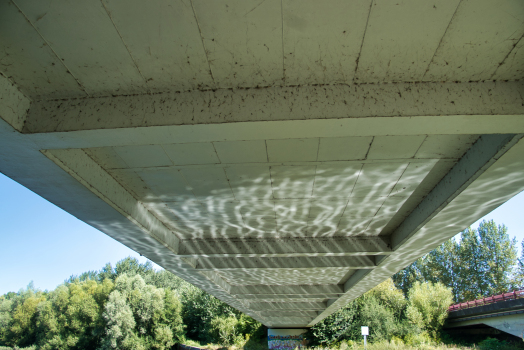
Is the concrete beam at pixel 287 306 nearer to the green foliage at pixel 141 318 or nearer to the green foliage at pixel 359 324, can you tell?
the green foliage at pixel 359 324

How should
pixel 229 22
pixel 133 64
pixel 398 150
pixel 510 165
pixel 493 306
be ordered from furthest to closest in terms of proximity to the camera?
pixel 493 306
pixel 398 150
pixel 510 165
pixel 133 64
pixel 229 22

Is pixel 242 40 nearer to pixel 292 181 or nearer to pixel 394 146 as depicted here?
pixel 394 146

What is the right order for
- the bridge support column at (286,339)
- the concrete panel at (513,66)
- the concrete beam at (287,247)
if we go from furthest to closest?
the bridge support column at (286,339), the concrete beam at (287,247), the concrete panel at (513,66)

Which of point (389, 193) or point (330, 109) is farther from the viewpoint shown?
point (389, 193)

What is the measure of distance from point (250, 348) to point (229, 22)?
Answer: 26.5m

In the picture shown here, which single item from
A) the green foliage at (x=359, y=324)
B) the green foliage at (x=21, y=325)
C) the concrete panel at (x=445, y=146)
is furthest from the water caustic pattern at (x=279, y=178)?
the green foliage at (x=21, y=325)

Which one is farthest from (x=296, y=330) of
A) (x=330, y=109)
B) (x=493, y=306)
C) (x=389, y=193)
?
(x=330, y=109)

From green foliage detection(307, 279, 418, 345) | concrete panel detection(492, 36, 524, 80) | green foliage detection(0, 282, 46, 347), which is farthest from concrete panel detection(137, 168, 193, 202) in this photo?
green foliage detection(0, 282, 46, 347)

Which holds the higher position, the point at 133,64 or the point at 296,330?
the point at 133,64

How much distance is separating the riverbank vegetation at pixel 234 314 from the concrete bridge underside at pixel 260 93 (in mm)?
16792

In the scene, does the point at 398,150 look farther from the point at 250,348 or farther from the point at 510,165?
the point at 250,348

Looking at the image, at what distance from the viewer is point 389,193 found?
16.0 feet

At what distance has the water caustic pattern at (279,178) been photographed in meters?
3.62

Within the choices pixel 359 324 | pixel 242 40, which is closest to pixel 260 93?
pixel 242 40
